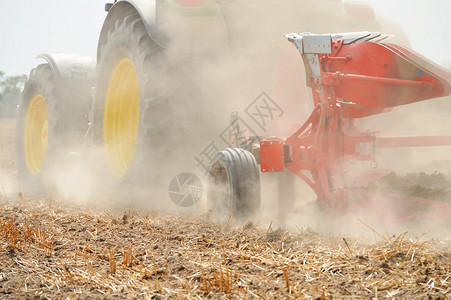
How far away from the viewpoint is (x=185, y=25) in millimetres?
3520

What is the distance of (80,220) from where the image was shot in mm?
3328

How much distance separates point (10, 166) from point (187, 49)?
7.71 meters

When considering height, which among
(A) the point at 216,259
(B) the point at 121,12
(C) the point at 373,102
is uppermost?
(B) the point at 121,12

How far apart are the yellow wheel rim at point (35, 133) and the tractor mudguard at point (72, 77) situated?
34.7 inches

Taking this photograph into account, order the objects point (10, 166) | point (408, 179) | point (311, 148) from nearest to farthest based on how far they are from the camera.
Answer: point (311, 148)
point (408, 179)
point (10, 166)

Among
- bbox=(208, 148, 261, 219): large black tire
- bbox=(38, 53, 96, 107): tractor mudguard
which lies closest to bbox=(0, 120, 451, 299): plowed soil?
bbox=(208, 148, 261, 219): large black tire

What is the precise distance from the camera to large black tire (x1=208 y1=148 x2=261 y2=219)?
2820mm

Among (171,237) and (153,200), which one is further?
(153,200)

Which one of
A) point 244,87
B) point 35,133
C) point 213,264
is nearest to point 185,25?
point 244,87

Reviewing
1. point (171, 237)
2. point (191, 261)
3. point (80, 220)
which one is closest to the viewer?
point (191, 261)

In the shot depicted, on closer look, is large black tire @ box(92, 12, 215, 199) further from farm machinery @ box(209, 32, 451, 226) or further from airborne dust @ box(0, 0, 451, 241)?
farm machinery @ box(209, 32, 451, 226)

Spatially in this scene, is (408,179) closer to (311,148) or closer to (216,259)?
(311,148)

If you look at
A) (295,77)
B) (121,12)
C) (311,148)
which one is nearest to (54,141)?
(121,12)

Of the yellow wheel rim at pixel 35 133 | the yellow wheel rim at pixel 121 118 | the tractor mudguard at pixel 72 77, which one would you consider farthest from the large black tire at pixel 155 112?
the yellow wheel rim at pixel 35 133
